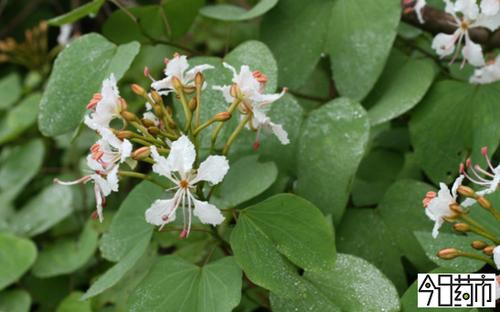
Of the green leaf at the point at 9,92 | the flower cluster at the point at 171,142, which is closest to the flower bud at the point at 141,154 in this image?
the flower cluster at the point at 171,142

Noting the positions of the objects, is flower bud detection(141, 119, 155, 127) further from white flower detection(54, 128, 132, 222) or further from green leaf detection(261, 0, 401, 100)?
green leaf detection(261, 0, 401, 100)

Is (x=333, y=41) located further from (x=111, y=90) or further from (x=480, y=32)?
(x=111, y=90)

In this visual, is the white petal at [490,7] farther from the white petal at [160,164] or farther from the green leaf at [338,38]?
the white petal at [160,164]

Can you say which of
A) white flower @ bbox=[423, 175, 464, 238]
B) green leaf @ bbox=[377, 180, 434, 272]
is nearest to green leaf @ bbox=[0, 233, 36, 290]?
green leaf @ bbox=[377, 180, 434, 272]

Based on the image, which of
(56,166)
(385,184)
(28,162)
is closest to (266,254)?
(385,184)

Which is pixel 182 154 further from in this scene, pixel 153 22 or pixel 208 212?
pixel 153 22
